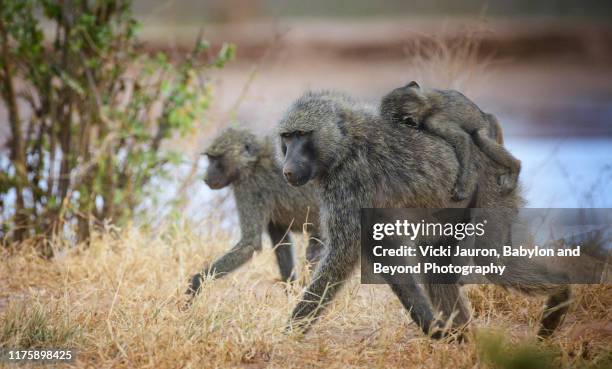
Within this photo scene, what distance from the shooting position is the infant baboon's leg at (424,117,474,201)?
3859 mm

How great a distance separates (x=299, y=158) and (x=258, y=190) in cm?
124

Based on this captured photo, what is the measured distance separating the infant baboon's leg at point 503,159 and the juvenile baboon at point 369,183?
4 cm

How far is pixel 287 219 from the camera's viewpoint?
16.9ft

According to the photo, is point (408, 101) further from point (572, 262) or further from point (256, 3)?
point (256, 3)

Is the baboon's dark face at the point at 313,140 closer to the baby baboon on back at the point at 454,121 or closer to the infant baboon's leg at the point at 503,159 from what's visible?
the baby baboon on back at the point at 454,121

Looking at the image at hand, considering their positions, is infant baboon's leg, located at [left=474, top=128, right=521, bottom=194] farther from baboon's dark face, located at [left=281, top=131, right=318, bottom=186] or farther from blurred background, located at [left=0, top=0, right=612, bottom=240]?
blurred background, located at [left=0, top=0, right=612, bottom=240]

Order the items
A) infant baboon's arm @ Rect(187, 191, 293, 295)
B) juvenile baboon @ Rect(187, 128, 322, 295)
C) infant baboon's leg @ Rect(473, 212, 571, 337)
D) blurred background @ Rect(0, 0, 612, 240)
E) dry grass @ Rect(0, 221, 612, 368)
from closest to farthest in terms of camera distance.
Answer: dry grass @ Rect(0, 221, 612, 368) → infant baboon's leg @ Rect(473, 212, 571, 337) → infant baboon's arm @ Rect(187, 191, 293, 295) → juvenile baboon @ Rect(187, 128, 322, 295) → blurred background @ Rect(0, 0, 612, 240)

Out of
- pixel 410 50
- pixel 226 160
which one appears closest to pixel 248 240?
pixel 226 160

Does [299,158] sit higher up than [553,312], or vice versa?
[299,158]

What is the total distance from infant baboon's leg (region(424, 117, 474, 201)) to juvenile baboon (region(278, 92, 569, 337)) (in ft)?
0.09

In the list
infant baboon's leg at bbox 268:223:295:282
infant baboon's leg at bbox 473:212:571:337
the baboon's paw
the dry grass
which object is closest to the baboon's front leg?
the dry grass

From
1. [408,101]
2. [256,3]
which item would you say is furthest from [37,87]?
[256,3]

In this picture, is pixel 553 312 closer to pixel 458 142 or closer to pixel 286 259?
pixel 458 142

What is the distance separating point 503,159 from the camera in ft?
12.7
